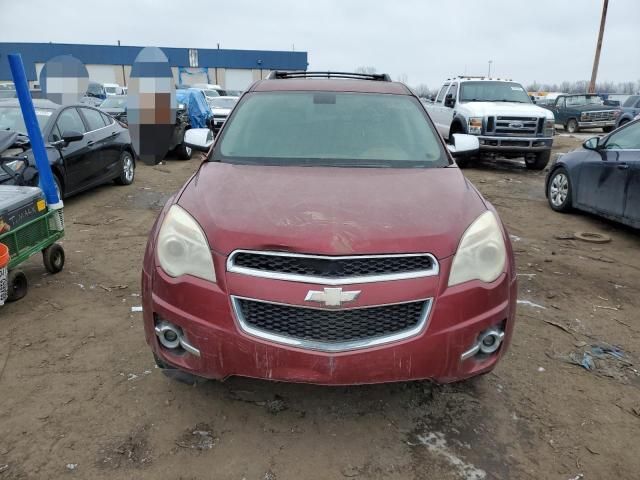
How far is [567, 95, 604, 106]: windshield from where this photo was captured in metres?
23.1

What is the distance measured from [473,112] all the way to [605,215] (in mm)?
5495

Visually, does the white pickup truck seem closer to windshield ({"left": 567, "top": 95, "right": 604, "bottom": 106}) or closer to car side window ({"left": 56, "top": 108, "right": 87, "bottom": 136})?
car side window ({"left": 56, "top": 108, "right": 87, "bottom": 136})

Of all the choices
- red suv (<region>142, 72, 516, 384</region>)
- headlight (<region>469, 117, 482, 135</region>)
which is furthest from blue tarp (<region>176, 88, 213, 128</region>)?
red suv (<region>142, 72, 516, 384</region>)

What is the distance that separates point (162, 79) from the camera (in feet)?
37.7

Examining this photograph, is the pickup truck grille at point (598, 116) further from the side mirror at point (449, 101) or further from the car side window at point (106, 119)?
the car side window at point (106, 119)

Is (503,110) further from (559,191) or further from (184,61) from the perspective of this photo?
(184,61)

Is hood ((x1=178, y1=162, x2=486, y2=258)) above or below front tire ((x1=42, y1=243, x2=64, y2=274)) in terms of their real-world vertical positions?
above

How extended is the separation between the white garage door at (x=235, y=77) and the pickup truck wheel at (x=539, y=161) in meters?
49.0

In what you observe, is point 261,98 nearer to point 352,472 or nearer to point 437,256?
point 437,256

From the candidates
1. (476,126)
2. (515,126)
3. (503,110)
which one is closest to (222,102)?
(476,126)

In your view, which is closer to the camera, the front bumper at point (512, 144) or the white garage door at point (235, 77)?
the front bumper at point (512, 144)

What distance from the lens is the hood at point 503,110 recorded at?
37.5 feet

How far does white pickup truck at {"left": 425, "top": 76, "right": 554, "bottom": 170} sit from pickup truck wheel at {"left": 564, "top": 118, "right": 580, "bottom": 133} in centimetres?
1165

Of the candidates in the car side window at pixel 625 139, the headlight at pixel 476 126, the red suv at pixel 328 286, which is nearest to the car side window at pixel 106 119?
the red suv at pixel 328 286
